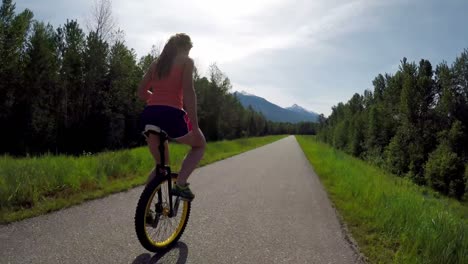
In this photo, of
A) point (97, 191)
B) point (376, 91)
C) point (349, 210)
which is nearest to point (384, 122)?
point (376, 91)

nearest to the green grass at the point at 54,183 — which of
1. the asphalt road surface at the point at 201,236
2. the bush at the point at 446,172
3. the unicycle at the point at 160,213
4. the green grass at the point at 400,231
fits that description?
the asphalt road surface at the point at 201,236

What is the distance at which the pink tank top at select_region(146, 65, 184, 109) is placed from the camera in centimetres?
340

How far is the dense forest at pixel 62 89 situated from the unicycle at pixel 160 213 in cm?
2933

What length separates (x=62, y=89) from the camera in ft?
122

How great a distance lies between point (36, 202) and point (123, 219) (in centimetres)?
163

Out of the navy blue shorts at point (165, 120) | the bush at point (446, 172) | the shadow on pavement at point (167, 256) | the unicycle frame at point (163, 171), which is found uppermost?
the navy blue shorts at point (165, 120)

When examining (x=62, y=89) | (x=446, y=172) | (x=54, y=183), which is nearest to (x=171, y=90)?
(x=54, y=183)

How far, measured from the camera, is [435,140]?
76.5 ft

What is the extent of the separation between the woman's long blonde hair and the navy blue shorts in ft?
1.16

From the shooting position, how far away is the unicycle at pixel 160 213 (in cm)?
318

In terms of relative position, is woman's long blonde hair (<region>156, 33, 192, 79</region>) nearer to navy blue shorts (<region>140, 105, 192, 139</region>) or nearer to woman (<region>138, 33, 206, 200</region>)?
woman (<region>138, 33, 206, 200</region>)

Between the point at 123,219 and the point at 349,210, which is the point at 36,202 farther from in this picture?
the point at 349,210

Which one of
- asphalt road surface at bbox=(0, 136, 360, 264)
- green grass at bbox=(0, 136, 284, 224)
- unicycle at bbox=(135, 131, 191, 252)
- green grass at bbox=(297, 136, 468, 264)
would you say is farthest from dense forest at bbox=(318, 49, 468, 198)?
unicycle at bbox=(135, 131, 191, 252)

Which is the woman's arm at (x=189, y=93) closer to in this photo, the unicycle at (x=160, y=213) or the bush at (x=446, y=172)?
the unicycle at (x=160, y=213)
